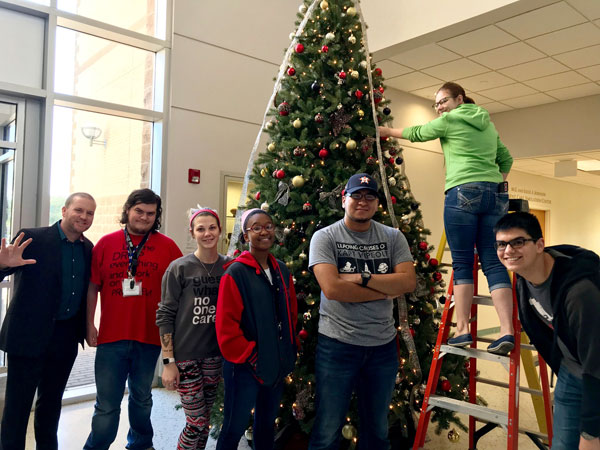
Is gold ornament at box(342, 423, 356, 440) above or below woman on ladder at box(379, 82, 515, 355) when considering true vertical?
below

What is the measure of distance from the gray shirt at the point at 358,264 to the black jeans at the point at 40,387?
137 cm

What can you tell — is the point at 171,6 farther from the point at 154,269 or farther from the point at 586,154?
the point at 586,154

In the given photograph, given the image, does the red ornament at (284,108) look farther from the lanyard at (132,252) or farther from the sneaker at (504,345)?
the sneaker at (504,345)

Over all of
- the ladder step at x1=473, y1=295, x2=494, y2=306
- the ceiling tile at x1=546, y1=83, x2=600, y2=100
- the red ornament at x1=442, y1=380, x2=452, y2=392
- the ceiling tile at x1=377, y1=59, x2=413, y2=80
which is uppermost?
the ceiling tile at x1=377, y1=59, x2=413, y2=80

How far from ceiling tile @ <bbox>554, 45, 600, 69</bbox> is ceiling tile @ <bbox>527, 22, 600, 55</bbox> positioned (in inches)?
4.8

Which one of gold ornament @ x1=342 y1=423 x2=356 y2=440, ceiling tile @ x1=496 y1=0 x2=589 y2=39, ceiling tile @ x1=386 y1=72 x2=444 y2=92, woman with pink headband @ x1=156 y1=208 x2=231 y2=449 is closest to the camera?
woman with pink headband @ x1=156 y1=208 x2=231 y2=449

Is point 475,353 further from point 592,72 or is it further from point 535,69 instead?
point 592,72

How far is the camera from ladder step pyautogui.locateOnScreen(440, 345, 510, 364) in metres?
2.12

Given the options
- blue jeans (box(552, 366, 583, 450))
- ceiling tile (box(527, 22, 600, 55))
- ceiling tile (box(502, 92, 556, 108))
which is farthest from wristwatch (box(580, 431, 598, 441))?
ceiling tile (box(502, 92, 556, 108))

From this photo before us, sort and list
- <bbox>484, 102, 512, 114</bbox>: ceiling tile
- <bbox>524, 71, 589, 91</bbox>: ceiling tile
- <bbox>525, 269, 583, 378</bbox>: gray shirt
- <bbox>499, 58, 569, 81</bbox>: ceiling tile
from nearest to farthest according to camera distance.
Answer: <bbox>525, 269, 583, 378</bbox>: gray shirt, <bbox>499, 58, 569, 81</bbox>: ceiling tile, <bbox>524, 71, 589, 91</bbox>: ceiling tile, <bbox>484, 102, 512, 114</bbox>: ceiling tile

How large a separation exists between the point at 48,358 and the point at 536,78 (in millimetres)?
6046

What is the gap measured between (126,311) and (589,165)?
323 inches

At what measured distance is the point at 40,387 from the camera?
92.5 inches

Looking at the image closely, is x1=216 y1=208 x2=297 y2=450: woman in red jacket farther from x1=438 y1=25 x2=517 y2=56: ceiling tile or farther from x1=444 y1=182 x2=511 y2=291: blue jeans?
x1=438 y1=25 x2=517 y2=56: ceiling tile
